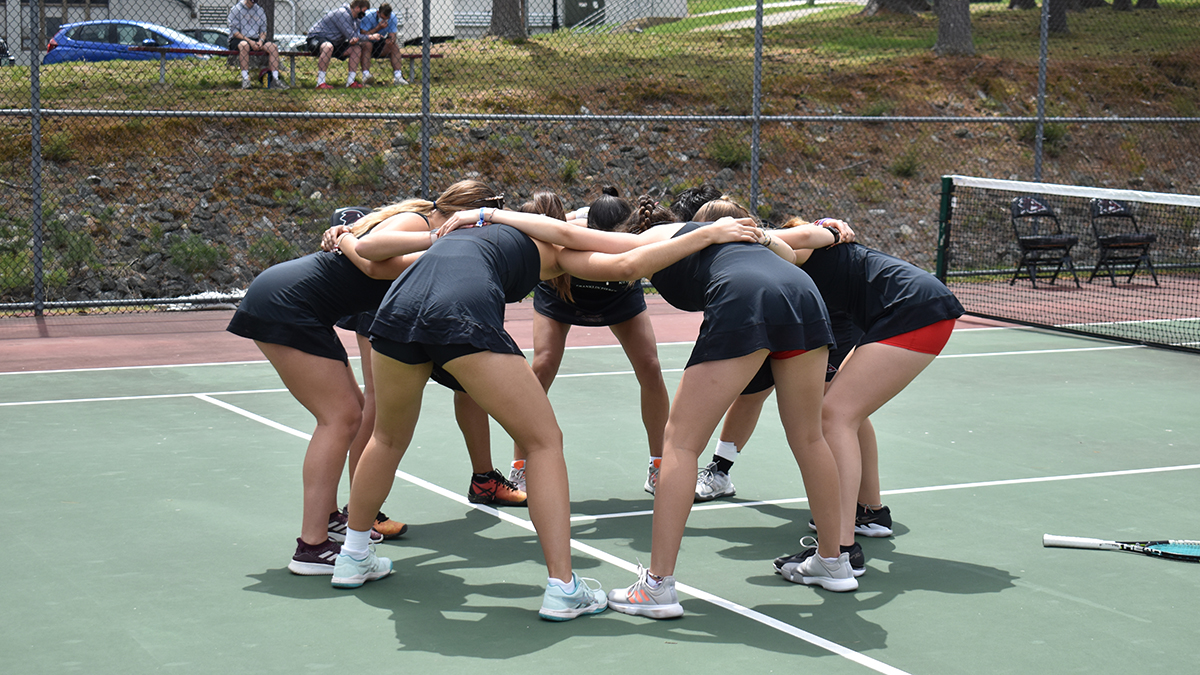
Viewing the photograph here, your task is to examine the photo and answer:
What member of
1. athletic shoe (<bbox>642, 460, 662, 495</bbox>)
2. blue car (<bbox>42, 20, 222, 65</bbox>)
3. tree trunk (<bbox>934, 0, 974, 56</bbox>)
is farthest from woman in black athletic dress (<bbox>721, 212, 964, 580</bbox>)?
tree trunk (<bbox>934, 0, 974, 56</bbox>)

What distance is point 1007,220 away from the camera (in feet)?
62.8

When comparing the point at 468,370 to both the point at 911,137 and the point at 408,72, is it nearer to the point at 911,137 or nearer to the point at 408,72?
the point at 408,72

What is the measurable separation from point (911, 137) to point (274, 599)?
1802cm

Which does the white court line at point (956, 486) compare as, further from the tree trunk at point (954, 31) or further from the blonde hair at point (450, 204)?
the tree trunk at point (954, 31)

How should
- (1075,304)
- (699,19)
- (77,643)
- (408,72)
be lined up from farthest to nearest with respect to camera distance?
1. (699,19)
2. (408,72)
3. (1075,304)
4. (77,643)

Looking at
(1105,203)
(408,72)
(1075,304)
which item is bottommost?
(1075,304)

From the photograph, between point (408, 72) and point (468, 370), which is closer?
point (468, 370)

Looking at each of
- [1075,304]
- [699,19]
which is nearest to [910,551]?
[1075,304]

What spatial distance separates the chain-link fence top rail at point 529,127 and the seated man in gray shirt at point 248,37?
0.65ft

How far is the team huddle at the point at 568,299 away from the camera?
4.07m

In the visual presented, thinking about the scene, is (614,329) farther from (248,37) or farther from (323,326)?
(248,37)

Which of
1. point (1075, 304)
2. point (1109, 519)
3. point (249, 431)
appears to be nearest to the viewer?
point (1109, 519)

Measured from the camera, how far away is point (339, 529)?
5.04 meters

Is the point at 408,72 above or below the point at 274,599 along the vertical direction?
above
